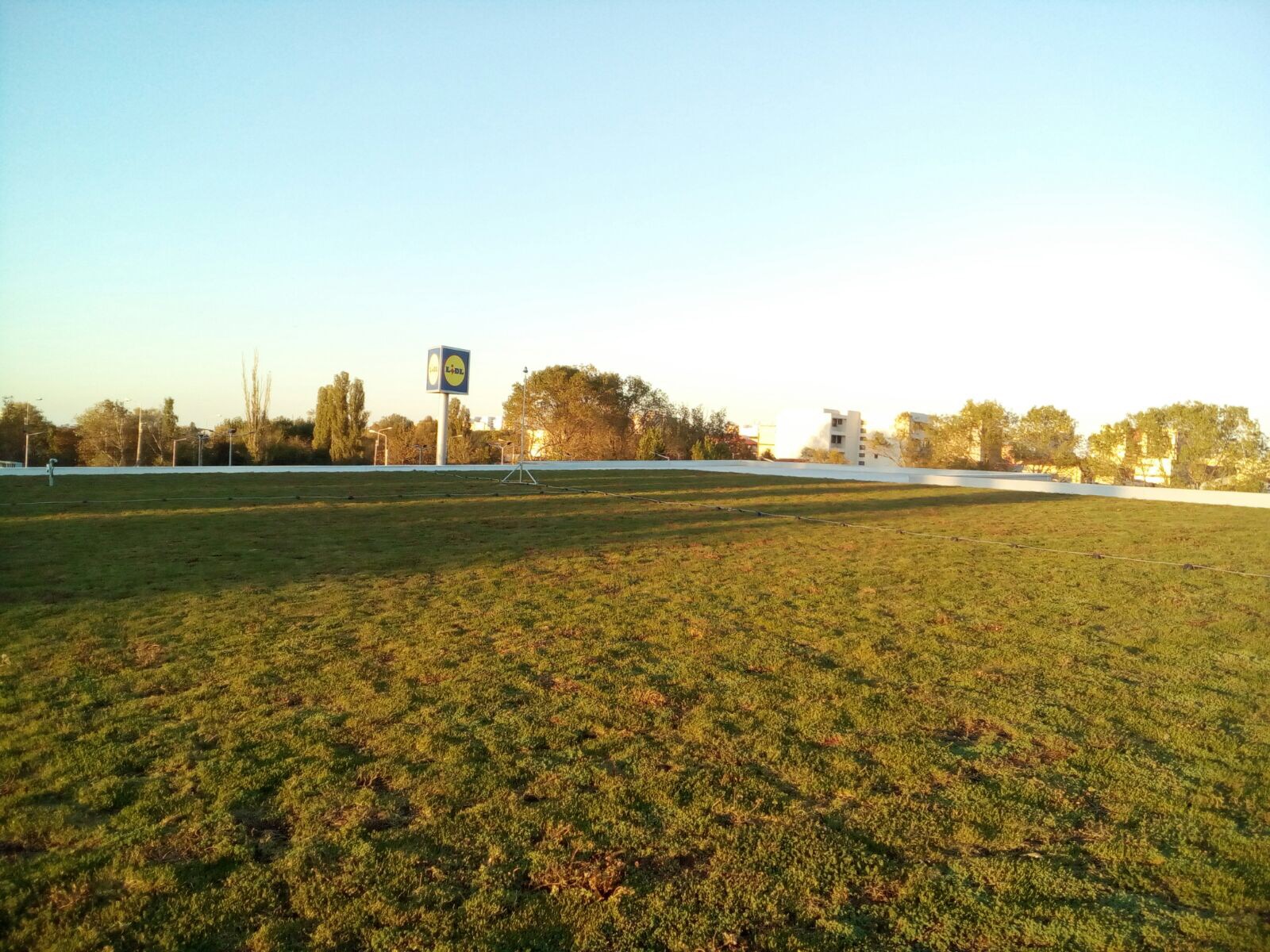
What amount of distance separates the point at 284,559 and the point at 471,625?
3776 millimetres

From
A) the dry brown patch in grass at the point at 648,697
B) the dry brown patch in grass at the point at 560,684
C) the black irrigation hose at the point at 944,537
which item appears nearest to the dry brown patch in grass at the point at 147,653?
the dry brown patch in grass at the point at 560,684

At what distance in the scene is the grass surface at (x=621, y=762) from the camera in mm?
2373

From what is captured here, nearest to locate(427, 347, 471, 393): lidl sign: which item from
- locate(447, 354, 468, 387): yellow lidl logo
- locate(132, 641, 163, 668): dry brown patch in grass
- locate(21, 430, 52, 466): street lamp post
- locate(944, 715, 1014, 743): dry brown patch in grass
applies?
locate(447, 354, 468, 387): yellow lidl logo

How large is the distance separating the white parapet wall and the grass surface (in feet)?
55.0

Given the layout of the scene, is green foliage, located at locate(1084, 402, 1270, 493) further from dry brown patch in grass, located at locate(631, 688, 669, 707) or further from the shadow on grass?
dry brown patch in grass, located at locate(631, 688, 669, 707)

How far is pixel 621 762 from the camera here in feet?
11.3

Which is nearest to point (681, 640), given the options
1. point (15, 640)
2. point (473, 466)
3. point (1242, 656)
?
point (1242, 656)

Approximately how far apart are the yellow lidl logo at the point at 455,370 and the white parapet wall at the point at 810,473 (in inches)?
157

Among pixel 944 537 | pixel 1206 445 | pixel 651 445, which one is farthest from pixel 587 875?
pixel 651 445

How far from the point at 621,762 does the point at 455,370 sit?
31189 millimetres

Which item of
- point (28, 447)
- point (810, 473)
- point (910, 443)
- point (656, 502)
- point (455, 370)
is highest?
point (455, 370)

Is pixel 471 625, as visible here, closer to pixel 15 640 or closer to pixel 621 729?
pixel 621 729

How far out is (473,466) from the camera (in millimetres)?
31531

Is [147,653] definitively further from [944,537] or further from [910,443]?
[910,443]
